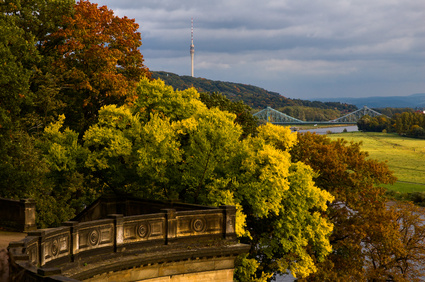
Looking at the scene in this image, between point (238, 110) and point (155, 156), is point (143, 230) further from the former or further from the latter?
point (238, 110)

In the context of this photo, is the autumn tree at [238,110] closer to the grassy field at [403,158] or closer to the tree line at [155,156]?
the tree line at [155,156]

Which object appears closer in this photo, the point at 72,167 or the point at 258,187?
the point at 258,187

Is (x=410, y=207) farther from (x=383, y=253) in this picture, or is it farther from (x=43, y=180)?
(x=43, y=180)

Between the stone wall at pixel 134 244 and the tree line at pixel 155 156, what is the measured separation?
7.11 m

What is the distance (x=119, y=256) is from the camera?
62.6 ft

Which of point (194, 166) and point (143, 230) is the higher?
point (194, 166)

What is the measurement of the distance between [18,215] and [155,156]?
829 centimetres

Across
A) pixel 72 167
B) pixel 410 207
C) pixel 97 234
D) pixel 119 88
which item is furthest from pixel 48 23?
pixel 410 207

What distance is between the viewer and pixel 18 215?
24016 millimetres

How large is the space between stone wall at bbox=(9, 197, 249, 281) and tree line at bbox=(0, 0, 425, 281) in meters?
7.11

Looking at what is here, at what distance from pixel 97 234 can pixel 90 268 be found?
1254 mm

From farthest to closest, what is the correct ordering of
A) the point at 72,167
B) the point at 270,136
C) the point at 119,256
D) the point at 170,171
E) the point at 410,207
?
the point at 410,207
the point at 270,136
the point at 72,167
the point at 170,171
the point at 119,256

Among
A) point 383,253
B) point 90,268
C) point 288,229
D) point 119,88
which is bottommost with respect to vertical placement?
point 383,253

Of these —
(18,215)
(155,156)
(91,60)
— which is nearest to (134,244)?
(18,215)
